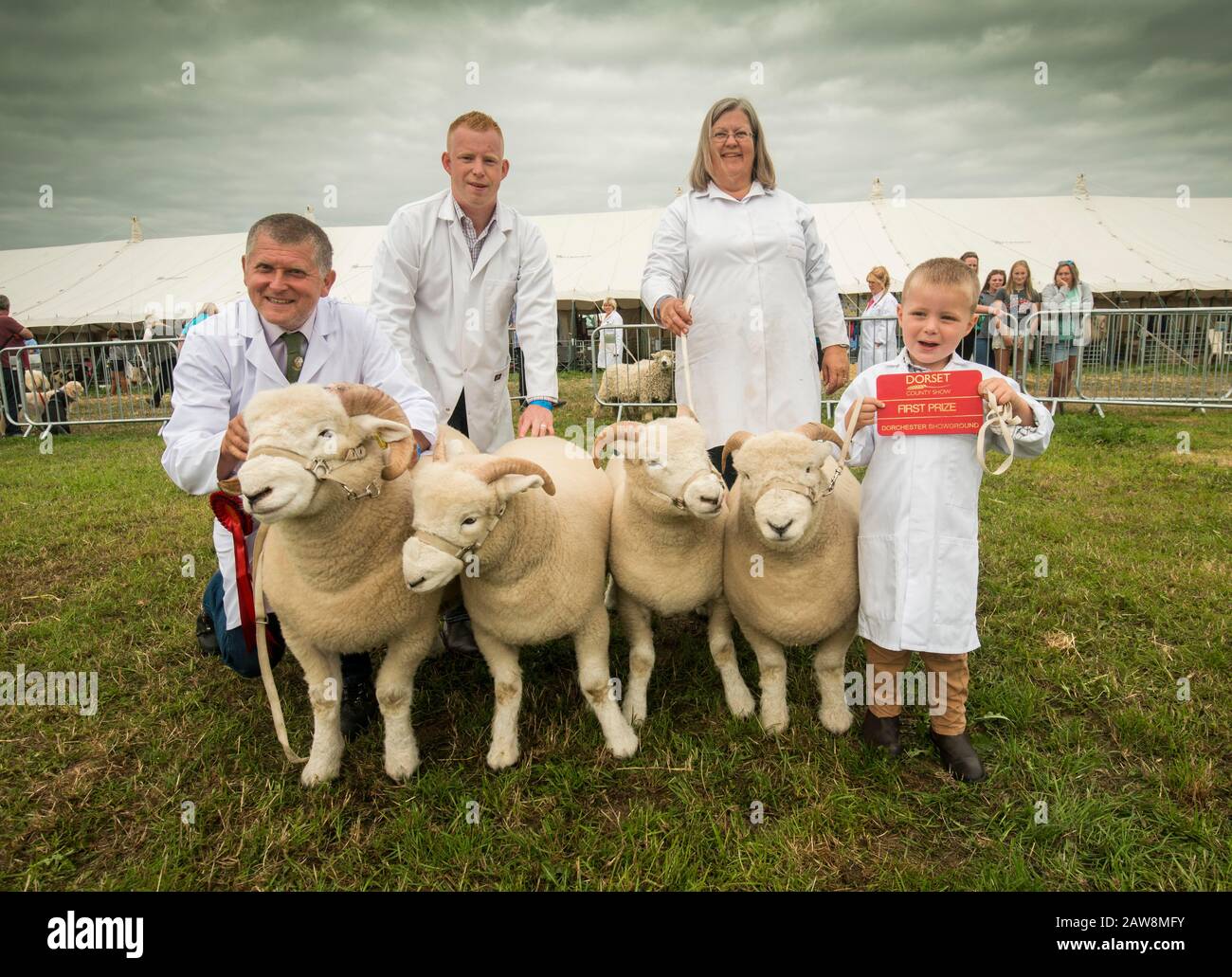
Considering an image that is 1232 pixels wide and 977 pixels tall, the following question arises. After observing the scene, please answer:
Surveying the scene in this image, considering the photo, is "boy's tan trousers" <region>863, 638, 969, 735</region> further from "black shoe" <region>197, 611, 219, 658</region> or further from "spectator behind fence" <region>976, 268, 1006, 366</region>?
"spectator behind fence" <region>976, 268, 1006, 366</region>

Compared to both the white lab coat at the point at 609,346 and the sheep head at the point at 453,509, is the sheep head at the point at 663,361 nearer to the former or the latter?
the white lab coat at the point at 609,346

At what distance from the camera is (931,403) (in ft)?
8.87

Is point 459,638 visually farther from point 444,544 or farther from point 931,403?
point 931,403

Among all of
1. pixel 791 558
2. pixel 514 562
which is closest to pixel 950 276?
pixel 791 558

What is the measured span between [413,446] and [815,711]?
2.06 meters

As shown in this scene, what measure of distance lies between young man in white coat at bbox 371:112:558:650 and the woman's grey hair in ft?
3.04

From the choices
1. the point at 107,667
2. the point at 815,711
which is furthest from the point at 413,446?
the point at 107,667

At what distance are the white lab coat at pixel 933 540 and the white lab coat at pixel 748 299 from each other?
1.03 m

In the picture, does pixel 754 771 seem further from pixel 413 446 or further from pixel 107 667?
pixel 107 667

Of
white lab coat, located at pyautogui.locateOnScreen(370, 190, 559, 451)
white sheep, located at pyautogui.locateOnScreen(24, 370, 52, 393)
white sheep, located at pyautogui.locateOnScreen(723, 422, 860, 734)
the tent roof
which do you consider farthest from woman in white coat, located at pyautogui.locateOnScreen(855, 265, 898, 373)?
white sheep, located at pyautogui.locateOnScreen(24, 370, 52, 393)

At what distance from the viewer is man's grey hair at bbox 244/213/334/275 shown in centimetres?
279

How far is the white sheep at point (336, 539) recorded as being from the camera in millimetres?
2285

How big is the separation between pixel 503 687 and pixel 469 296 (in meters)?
2.04

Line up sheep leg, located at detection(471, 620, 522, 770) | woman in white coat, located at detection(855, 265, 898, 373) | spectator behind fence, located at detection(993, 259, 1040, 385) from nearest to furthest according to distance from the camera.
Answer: sheep leg, located at detection(471, 620, 522, 770), spectator behind fence, located at detection(993, 259, 1040, 385), woman in white coat, located at detection(855, 265, 898, 373)
